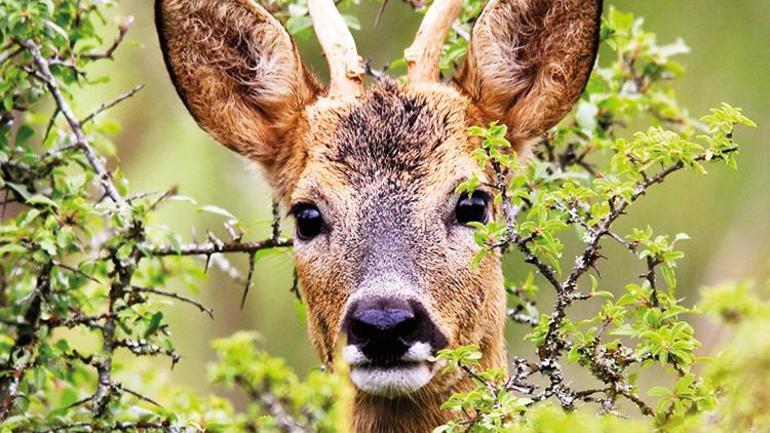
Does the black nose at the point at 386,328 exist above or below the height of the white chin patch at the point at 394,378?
above

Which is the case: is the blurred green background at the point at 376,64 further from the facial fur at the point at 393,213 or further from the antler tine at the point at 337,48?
the facial fur at the point at 393,213

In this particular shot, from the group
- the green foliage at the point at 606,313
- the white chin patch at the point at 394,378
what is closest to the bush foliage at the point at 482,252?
the green foliage at the point at 606,313

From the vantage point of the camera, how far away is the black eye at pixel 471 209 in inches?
266

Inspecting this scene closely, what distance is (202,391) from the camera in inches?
603

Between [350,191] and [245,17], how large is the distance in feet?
4.14

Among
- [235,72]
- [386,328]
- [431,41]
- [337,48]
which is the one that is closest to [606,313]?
[386,328]

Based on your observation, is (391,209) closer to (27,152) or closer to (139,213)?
(139,213)

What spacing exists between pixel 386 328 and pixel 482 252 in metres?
0.69

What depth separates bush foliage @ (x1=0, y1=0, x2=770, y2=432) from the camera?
16.4ft

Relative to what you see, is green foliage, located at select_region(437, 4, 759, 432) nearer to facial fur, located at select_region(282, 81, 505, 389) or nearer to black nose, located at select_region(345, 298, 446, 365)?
black nose, located at select_region(345, 298, 446, 365)

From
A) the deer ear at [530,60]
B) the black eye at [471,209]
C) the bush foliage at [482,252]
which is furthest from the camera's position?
the deer ear at [530,60]

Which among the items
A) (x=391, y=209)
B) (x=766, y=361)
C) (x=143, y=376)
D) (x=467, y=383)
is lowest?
(x=766, y=361)

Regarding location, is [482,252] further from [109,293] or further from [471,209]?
[109,293]

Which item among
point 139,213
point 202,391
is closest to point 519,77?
point 139,213
